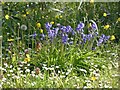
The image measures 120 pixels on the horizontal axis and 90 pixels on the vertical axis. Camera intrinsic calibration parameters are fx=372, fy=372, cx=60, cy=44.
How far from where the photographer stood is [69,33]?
3053 mm

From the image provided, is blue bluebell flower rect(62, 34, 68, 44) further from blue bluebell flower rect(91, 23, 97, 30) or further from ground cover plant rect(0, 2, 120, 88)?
blue bluebell flower rect(91, 23, 97, 30)

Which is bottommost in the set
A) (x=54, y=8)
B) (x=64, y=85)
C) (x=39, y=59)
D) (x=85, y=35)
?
(x=64, y=85)

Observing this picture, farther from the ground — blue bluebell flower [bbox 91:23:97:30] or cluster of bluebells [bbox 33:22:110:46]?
blue bluebell flower [bbox 91:23:97:30]

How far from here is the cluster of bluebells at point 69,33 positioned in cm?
304

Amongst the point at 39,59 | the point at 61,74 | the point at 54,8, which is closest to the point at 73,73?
the point at 61,74

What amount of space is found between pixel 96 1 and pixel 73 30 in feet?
1.00

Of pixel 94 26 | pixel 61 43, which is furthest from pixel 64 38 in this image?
pixel 94 26

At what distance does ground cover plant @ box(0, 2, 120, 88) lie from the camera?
301 centimetres

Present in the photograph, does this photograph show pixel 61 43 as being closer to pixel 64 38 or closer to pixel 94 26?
pixel 64 38

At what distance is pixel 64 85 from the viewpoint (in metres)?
2.97

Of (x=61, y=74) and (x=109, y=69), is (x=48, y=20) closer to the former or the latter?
(x=61, y=74)

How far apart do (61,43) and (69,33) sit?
0.35 feet

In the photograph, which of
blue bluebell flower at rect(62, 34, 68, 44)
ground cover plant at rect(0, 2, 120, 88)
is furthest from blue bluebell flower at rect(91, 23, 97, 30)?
blue bluebell flower at rect(62, 34, 68, 44)

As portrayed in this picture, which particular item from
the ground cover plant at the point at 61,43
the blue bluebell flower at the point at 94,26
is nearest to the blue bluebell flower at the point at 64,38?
the ground cover plant at the point at 61,43
